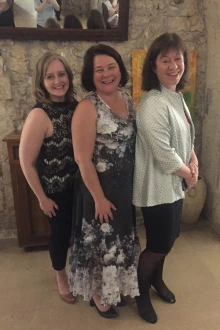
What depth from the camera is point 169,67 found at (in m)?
1.33

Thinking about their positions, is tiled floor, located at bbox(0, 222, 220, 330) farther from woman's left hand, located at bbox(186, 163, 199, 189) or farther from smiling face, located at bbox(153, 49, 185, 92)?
smiling face, located at bbox(153, 49, 185, 92)

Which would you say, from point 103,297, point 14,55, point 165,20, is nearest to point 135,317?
point 103,297

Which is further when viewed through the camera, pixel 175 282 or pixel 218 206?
pixel 218 206

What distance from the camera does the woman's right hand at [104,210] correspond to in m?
1.40

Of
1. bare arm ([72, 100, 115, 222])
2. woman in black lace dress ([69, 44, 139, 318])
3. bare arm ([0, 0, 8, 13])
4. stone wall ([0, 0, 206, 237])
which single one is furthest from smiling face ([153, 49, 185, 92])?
bare arm ([0, 0, 8, 13])

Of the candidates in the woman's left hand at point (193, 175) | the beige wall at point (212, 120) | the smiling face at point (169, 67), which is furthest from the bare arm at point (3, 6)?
the woman's left hand at point (193, 175)

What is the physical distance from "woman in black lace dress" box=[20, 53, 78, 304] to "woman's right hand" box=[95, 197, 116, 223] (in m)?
0.26

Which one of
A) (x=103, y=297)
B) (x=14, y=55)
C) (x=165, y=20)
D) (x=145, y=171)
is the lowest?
(x=103, y=297)

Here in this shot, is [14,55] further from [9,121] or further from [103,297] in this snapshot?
[103,297]

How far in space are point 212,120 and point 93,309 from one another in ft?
5.84

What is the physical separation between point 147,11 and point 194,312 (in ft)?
7.28

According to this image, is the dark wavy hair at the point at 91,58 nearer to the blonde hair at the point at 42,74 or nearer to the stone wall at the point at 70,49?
the blonde hair at the point at 42,74

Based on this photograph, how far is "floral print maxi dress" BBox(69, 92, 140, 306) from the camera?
137 cm

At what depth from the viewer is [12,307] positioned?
5.84 ft
